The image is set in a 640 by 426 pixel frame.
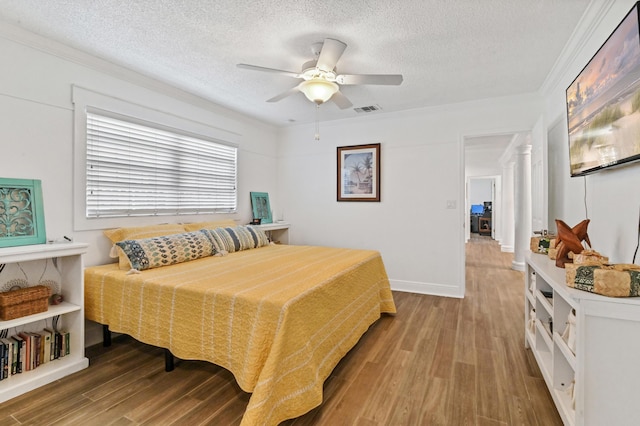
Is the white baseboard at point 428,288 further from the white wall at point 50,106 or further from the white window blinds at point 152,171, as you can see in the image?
the white wall at point 50,106

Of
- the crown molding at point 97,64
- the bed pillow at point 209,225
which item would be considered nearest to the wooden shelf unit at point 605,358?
the bed pillow at point 209,225

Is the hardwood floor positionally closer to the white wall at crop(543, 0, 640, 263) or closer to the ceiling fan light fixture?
the white wall at crop(543, 0, 640, 263)

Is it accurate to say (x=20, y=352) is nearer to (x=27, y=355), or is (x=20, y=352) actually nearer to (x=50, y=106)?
(x=27, y=355)

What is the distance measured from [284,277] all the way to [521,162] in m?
5.42

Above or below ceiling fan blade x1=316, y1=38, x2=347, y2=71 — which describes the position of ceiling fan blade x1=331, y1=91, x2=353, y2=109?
below

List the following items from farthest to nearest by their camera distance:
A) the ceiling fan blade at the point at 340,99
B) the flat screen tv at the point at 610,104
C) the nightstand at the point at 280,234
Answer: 1. the nightstand at the point at 280,234
2. the ceiling fan blade at the point at 340,99
3. the flat screen tv at the point at 610,104

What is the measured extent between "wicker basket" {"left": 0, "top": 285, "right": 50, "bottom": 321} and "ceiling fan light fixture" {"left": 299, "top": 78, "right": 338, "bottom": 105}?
2.38 m

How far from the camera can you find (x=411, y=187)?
4211mm

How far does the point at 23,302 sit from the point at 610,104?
12.1 ft

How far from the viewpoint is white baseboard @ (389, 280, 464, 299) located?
3.94 meters

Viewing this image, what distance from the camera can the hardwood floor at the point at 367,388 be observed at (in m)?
1.72

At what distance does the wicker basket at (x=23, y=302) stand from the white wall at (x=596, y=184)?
3.58 metres

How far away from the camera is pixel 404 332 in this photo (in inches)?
113

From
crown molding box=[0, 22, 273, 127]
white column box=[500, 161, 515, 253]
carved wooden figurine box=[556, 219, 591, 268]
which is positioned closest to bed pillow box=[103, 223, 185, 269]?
crown molding box=[0, 22, 273, 127]
